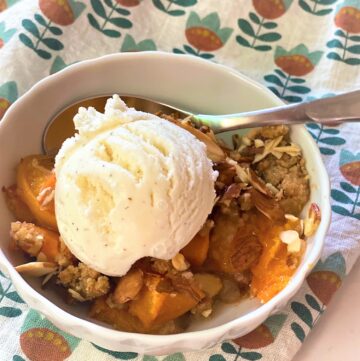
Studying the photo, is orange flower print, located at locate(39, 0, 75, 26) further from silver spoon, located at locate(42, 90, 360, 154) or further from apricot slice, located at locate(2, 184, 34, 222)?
apricot slice, located at locate(2, 184, 34, 222)

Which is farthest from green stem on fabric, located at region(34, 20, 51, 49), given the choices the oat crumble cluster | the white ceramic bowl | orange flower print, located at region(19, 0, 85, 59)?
the oat crumble cluster

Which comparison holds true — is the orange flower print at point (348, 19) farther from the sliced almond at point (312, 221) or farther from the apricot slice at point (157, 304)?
the apricot slice at point (157, 304)

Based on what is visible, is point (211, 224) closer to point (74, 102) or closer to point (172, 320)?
point (172, 320)

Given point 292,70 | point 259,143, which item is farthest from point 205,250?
point 292,70

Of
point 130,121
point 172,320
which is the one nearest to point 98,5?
point 130,121

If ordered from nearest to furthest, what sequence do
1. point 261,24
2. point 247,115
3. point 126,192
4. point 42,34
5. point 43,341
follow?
point 126,192
point 43,341
point 247,115
point 42,34
point 261,24

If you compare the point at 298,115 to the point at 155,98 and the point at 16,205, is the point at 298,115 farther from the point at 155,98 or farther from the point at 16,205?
the point at 16,205
